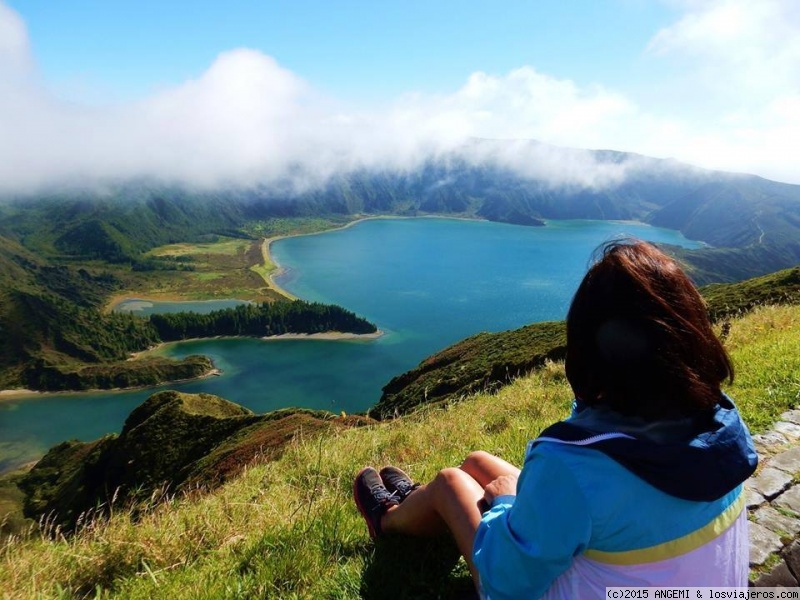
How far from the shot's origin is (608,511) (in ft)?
6.01

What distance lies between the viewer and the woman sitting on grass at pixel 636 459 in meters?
1.84

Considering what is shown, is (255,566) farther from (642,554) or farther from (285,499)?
(642,554)

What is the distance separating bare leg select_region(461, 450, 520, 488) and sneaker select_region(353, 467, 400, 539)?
74 cm

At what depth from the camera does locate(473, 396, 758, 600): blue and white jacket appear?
1829 mm

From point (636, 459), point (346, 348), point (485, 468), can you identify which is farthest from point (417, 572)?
point (346, 348)

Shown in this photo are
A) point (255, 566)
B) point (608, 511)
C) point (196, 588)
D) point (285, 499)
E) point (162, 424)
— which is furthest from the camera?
point (162, 424)

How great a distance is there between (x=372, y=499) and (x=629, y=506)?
2.64 metres

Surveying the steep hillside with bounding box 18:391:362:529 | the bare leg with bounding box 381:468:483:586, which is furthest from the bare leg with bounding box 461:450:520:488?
the steep hillside with bounding box 18:391:362:529

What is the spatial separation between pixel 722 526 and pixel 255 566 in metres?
3.12

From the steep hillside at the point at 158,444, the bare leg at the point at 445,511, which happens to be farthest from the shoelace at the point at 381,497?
the steep hillside at the point at 158,444

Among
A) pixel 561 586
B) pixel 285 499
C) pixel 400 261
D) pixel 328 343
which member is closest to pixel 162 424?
pixel 285 499

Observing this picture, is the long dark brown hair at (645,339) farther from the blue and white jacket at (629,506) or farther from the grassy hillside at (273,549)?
the grassy hillside at (273,549)

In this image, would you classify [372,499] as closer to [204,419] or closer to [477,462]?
[477,462]

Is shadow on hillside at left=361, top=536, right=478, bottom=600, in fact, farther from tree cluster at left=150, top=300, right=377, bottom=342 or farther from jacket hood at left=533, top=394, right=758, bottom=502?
tree cluster at left=150, top=300, right=377, bottom=342
